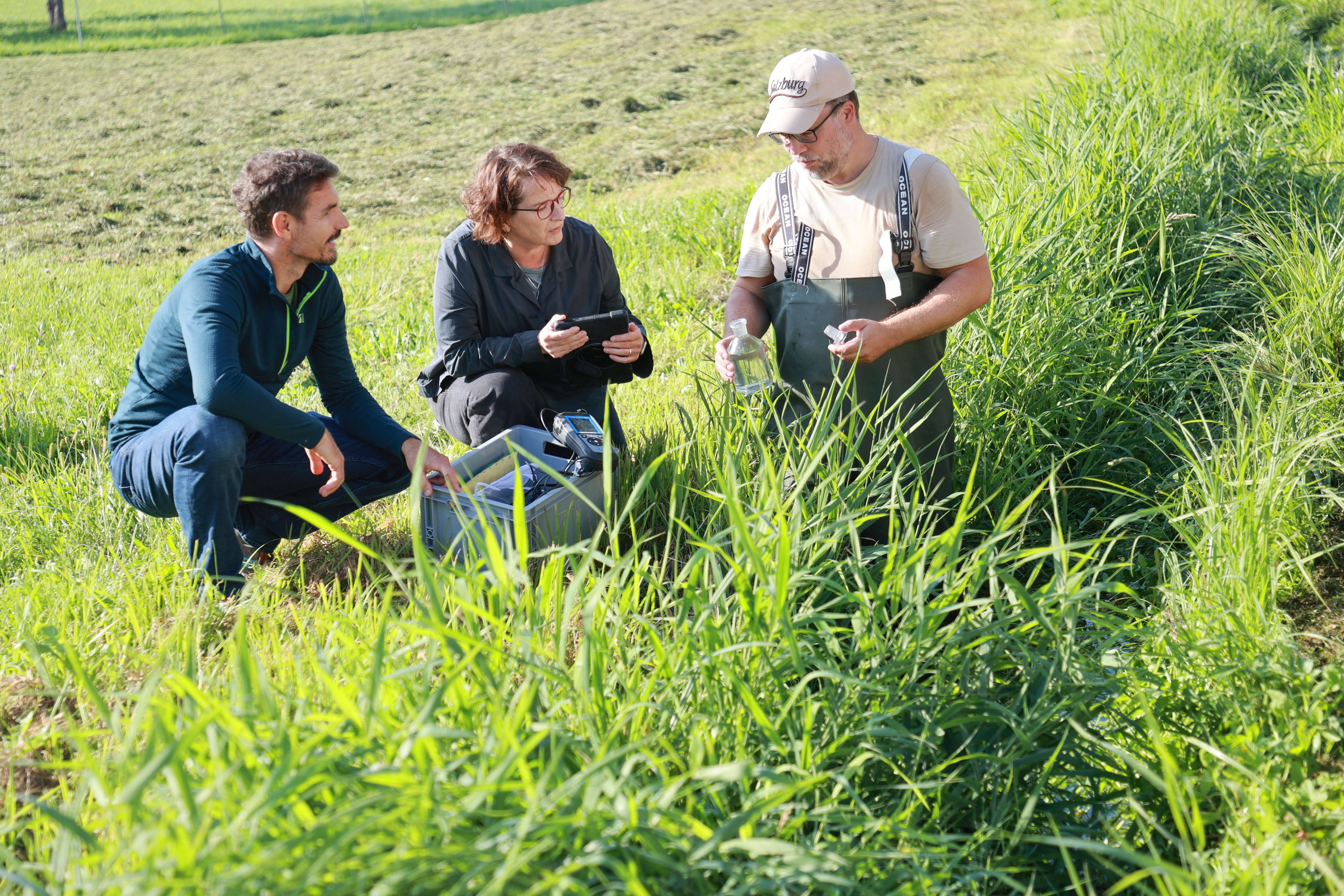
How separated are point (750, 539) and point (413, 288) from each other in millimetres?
5993

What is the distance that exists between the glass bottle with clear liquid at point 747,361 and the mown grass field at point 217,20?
22.6 meters

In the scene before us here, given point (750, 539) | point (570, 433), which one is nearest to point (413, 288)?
point (570, 433)

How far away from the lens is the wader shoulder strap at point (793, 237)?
3059 mm

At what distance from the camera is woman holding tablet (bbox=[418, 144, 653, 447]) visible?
349cm

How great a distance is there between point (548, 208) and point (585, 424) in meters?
0.78

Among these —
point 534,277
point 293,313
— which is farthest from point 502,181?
point 293,313

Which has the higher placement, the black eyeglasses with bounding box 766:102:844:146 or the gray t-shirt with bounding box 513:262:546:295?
the black eyeglasses with bounding box 766:102:844:146

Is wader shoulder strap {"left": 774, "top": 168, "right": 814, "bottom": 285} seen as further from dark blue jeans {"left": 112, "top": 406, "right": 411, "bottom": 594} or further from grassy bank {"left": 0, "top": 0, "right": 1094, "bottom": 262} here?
grassy bank {"left": 0, "top": 0, "right": 1094, "bottom": 262}

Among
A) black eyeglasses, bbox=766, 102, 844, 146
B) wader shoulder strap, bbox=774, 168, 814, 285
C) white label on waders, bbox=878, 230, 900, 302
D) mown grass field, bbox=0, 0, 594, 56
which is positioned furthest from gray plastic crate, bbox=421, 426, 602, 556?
mown grass field, bbox=0, 0, 594, 56

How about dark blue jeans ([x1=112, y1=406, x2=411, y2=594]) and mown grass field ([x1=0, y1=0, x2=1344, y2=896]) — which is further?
dark blue jeans ([x1=112, y1=406, x2=411, y2=594])

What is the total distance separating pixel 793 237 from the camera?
10.1ft

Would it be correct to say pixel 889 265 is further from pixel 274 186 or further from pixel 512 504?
pixel 274 186

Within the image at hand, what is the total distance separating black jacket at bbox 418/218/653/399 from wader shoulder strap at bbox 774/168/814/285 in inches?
28.5

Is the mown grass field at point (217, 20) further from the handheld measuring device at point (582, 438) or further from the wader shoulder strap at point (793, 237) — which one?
the wader shoulder strap at point (793, 237)
